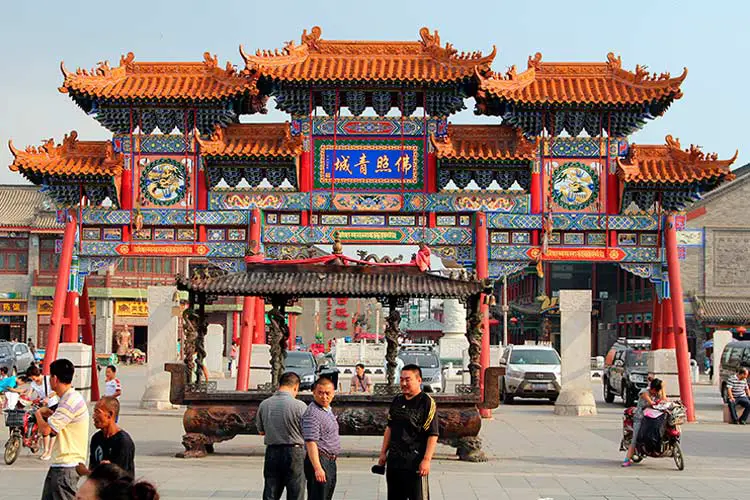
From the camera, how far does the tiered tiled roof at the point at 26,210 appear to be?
5897 cm

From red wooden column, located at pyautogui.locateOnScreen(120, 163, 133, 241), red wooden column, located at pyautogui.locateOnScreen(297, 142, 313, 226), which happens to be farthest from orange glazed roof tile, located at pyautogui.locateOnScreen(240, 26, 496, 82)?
red wooden column, located at pyautogui.locateOnScreen(120, 163, 133, 241)

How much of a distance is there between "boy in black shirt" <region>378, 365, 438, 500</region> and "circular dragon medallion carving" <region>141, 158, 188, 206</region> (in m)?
16.6

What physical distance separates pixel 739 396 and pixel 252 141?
13.4 meters

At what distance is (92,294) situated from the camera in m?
61.7

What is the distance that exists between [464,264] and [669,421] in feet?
30.0

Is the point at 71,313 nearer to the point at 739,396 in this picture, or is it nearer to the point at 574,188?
the point at 574,188

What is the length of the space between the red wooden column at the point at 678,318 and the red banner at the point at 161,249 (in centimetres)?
1111

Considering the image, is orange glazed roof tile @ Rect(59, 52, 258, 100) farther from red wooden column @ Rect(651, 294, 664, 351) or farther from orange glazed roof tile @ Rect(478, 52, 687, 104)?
red wooden column @ Rect(651, 294, 664, 351)

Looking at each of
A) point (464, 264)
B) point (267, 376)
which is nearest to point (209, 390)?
point (464, 264)

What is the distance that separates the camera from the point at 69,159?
25438mm

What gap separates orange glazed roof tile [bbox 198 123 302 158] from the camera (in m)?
24.6

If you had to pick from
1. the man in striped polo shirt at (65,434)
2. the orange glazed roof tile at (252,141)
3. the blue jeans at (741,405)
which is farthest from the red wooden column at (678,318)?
the man in striped polo shirt at (65,434)

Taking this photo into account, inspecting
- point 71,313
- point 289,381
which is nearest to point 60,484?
point 289,381

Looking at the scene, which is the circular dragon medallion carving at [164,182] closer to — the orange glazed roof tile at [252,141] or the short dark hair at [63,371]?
the orange glazed roof tile at [252,141]
